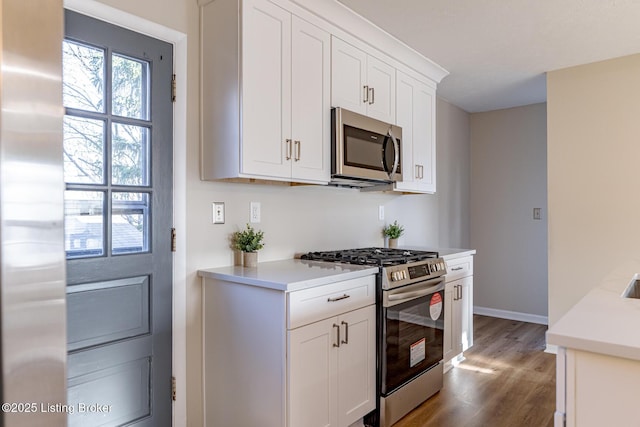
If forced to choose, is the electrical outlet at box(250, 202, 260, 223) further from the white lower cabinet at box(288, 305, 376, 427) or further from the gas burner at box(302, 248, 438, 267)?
the white lower cabinet at box(288, 305, 376, 427)

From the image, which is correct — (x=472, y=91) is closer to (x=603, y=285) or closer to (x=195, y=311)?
(x=603, y=285)

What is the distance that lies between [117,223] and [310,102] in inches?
46.4

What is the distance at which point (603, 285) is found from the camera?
62.2 inches

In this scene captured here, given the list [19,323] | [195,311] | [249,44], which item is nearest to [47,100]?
[19,323]

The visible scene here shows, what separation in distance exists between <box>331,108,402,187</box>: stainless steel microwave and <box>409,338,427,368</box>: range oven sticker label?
3.50 feet

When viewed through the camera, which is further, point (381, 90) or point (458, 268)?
point (458, 268)

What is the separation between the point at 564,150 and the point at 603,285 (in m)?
2.26

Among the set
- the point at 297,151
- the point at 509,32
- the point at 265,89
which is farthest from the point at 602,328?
the point at 509,32

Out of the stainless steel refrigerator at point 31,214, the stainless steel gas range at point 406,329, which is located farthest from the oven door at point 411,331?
the stainless steel refrigerator at point 31,214

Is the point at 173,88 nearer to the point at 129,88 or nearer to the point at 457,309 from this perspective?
the point at 129,88

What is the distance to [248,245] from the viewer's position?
2223 mm

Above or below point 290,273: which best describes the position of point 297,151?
above

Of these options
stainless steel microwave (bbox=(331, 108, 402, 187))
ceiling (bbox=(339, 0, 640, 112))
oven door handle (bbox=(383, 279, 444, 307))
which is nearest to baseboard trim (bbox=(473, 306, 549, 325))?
oven door handle (bbox=(383, 279, 444, 307))

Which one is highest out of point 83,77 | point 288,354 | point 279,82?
point 279,82
